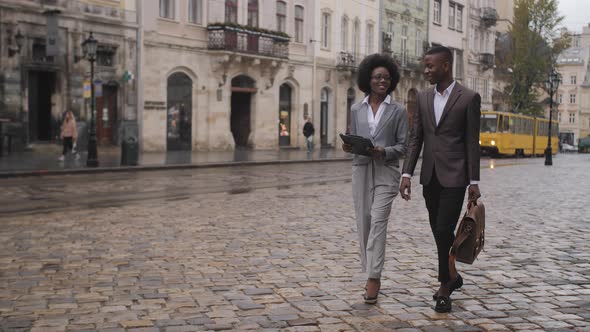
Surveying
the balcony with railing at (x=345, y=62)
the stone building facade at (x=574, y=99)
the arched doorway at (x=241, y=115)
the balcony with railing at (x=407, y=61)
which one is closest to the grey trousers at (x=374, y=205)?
the arched doorway at (x=241, y=115)

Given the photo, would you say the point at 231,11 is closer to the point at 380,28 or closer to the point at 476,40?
the point at 380,28

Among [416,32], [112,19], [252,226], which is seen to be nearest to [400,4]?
[416,32]

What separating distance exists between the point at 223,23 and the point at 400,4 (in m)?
20.6

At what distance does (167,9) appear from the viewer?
3189 cm

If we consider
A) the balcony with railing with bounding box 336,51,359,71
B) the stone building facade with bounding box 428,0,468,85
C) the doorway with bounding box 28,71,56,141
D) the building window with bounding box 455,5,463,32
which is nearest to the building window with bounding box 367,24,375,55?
the balcony with railing with bounding box 336,51,359,71

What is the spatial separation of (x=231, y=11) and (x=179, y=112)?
5.69 metres

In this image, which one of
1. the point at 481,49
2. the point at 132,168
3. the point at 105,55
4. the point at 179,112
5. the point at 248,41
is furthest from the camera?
the point at 481,49

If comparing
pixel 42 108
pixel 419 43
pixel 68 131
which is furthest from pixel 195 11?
pixel 419 43

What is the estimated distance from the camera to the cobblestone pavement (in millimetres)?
5113

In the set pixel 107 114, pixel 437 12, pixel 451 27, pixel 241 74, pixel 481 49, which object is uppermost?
Answer: pixel 437 12

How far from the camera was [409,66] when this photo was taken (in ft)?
164

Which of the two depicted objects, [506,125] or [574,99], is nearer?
[506,125]

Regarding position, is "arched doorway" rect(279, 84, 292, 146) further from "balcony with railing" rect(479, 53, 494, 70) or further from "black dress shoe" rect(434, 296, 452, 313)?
"black dress shoe" rect(434, 296, 452, 313)

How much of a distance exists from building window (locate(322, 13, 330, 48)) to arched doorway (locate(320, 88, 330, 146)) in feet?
8.56
